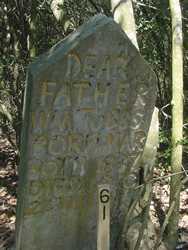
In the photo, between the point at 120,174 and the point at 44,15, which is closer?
the point at 120,174

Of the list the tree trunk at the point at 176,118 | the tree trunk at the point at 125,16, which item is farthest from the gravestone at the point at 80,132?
the tree trunk at the point at 125,16

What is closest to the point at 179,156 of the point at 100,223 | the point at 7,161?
the point at 100,223

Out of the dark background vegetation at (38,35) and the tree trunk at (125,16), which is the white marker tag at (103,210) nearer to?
the tree trunk at (125,16)

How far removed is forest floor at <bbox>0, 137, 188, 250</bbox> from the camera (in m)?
5.43

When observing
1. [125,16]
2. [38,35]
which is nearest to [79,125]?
[125,16]

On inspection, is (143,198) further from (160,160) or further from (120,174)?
(160,160)

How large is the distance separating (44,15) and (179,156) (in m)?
3.98

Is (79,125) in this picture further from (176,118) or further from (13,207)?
(13,207)

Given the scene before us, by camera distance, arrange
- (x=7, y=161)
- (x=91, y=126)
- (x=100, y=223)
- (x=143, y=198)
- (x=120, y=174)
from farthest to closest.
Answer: (x=7, y=161) < (x=143, y=198) < (x=120, y=174) < (x=91, y=126) < (x=100, y=223)

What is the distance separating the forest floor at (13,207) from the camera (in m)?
5.43

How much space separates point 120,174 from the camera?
14.5 feet

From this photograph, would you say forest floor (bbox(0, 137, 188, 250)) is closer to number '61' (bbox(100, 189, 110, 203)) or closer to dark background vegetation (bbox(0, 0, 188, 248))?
dark background vegetation (bbox(0, 0, 188, 248))

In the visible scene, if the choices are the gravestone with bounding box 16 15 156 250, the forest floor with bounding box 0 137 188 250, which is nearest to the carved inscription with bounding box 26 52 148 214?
the gravestone with bounding box 16 15 156 250

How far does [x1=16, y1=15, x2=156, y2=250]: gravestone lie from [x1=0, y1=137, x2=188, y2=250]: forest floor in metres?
1.19
